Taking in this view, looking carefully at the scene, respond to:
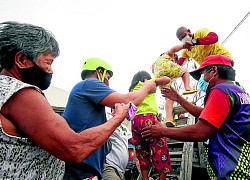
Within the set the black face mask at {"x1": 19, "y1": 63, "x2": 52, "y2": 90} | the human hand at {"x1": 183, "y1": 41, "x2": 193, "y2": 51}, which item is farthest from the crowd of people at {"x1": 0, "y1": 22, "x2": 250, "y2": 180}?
the human hand at {"x1": 183, "y1": 41, "x2": 193, "y2": 51}

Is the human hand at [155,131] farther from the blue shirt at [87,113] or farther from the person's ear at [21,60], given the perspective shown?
the person's ear at [21,60]

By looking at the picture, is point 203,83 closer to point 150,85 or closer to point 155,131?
point 150,85

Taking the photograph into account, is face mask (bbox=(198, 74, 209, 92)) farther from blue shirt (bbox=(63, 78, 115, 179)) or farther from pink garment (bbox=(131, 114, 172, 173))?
blue shirt (bbox=(63, 78, 115, 179))

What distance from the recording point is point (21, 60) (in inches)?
53.9

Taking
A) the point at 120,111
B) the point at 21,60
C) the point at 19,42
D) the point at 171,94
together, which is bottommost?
the point at 171,94

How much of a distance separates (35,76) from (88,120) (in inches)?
27.3

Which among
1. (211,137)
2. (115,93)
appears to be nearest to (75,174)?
(115,93)

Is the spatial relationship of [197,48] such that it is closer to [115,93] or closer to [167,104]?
[167,104]

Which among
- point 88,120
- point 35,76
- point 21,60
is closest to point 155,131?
point 88,120

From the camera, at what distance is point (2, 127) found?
44.1 inches

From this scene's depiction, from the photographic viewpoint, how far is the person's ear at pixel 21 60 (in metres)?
1.36

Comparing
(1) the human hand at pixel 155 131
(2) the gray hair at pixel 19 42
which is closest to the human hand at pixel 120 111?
(2) the gray hair at pixel 19 42

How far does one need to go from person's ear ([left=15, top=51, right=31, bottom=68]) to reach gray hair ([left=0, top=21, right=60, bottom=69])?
0.8 inches

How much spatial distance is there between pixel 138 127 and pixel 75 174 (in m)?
1.73
